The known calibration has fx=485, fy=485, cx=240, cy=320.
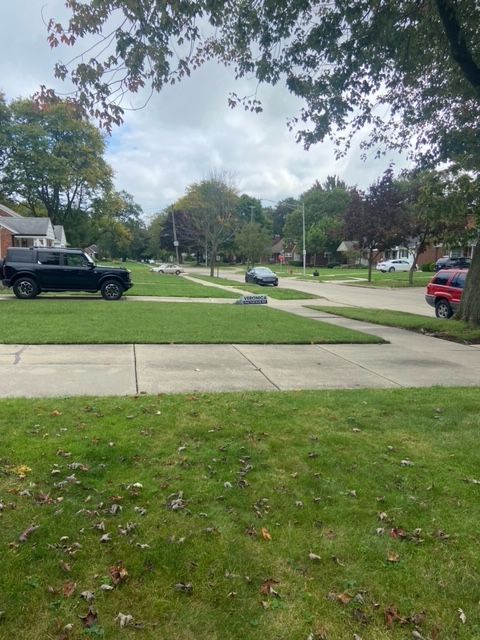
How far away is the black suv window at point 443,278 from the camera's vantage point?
59.4 ft

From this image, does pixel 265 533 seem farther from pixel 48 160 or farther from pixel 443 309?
pixel 48 160

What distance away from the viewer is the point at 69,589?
2609 mm

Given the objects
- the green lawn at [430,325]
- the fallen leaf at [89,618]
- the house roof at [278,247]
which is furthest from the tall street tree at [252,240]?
the fallen leaf at [89,618]

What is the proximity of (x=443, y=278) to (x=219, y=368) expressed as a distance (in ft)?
43.8

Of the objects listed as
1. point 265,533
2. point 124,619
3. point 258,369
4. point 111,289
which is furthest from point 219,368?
point 111,289

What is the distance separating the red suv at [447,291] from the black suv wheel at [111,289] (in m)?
12.3

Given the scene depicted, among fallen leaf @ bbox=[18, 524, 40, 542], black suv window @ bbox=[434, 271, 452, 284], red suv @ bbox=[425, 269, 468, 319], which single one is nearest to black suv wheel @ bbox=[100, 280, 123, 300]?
red suv @ bbox=[425, 269, 468, 319]

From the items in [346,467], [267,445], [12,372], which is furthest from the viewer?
[12,372]

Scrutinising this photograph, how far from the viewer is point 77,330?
34.9 feet

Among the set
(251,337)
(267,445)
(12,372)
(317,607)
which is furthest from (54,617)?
(251,337)

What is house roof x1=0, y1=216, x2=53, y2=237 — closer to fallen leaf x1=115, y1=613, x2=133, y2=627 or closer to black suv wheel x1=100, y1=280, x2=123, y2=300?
black suv wheel x1=100, y1=280, x2=123, y2=300

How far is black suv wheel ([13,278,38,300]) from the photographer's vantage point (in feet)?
59.8

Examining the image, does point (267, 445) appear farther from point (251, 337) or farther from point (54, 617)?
point (251, 337)

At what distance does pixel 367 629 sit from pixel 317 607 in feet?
0.87
